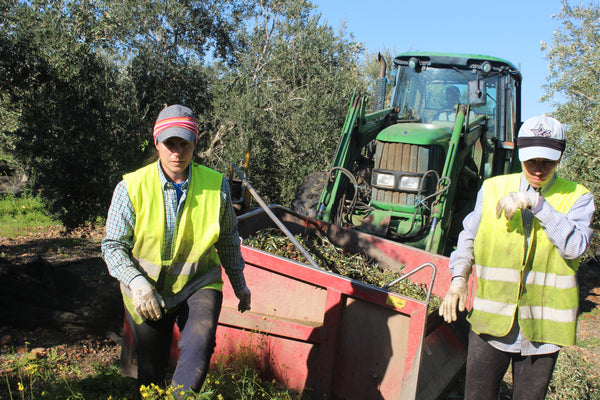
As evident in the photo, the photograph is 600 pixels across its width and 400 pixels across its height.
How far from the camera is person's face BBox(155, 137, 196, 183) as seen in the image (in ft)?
8.55

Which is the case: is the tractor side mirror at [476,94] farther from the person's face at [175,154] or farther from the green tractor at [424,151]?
the person's face at [175,154]

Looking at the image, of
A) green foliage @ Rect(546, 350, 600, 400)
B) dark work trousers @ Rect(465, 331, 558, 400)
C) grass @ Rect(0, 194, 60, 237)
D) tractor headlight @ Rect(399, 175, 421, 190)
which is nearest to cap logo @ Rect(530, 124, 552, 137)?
dark work trousers @ Rect(465, 331, 558, 400)

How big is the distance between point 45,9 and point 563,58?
511 inches

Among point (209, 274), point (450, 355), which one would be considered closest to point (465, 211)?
point (450, 355)

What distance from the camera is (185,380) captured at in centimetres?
249

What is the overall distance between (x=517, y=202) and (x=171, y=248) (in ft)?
5.24

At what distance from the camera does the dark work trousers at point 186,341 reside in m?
2.51

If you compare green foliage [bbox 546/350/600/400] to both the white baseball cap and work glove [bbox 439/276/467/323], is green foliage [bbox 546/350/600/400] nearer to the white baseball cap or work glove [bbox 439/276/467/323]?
work glove [bbox 439/276/467/323]

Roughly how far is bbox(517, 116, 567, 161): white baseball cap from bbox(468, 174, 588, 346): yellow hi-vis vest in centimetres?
21

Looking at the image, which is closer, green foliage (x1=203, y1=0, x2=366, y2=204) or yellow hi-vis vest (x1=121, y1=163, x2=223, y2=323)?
yellow hi-vis vest (x1=121, y1=163, x2=223, y2=323)

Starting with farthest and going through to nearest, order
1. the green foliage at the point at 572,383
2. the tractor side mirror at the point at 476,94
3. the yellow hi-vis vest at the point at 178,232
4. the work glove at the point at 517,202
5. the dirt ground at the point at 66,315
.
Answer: the tractor side mirror at the point at 476,94 < the dirt ground at the point at 66,315 < the green foliage at the point at 572,383 < the yellow hi-vis vest at the point at 178,232 < the work glove at the point at 517,202

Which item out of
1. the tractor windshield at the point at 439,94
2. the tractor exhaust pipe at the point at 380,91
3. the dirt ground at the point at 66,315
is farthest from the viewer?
the tractor exhaust pipe at the point at 380,91

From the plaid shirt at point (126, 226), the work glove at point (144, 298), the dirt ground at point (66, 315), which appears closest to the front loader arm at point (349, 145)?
the dirt ground at point (66, 315)

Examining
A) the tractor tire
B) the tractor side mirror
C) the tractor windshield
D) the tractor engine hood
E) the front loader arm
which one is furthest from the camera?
the tractor tire
